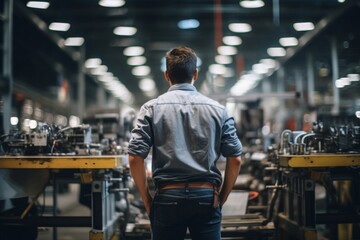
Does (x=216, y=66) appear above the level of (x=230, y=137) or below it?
above

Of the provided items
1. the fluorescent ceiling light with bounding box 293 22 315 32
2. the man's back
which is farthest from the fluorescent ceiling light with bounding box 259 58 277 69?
the man's back

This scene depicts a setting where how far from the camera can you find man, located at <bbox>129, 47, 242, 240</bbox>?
106 inches

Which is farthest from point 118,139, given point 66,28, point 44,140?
point 66,28

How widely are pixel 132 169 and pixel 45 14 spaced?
308 inches

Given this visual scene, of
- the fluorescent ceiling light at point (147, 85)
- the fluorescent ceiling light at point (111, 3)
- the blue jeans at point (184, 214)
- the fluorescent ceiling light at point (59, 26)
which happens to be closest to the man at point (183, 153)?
the blue jeans at point (184, 214)

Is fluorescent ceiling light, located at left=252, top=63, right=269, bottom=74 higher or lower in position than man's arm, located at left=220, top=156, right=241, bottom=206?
higher

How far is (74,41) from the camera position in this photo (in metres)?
13.5

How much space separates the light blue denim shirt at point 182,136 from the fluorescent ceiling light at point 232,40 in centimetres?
1186

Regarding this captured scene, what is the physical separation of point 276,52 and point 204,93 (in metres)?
5.92

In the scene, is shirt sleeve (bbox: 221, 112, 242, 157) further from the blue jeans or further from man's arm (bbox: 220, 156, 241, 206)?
the blue jeans

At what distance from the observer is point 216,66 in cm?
1959

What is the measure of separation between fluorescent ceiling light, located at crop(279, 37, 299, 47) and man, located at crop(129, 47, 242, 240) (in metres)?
11.0

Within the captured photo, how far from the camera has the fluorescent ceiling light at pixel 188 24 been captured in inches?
494

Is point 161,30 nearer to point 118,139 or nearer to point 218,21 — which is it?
point 218,21
